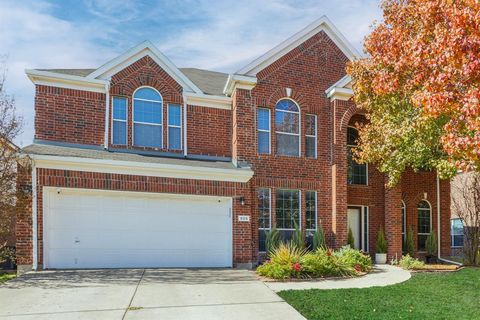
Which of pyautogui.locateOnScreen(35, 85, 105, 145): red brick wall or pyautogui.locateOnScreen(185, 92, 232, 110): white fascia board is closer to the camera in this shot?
pyautogui.locateOnScreen(35, 85, 105, 145): red brick wall

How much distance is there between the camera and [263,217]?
14.8 metres

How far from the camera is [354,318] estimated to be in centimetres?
715

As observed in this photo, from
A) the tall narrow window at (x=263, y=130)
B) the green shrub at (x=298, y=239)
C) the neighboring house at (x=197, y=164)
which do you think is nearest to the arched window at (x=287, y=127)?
the neighboring house at (x=197, y=164)

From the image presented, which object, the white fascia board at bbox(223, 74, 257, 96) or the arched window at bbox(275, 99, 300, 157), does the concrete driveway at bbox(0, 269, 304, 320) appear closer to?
the arched window at bbox(275, 99, 300, 157)

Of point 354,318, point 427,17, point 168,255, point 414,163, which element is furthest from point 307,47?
point 354,318

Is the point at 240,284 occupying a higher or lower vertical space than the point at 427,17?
lower

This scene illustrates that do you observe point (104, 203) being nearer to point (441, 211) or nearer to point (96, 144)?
point (96, 144)

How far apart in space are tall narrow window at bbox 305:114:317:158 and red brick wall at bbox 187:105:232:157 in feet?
9.43

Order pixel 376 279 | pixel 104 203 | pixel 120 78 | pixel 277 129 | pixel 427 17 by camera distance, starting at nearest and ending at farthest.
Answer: pixel 427 17 → pixel 376 279 → pixel 104 203 → pixel 120 78 → pixel 277 129

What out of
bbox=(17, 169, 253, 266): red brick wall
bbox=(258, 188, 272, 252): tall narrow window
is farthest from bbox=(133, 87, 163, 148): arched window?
bbox=(258, 188, 272, 252): tall narrow window

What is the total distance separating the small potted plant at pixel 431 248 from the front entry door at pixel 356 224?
278 cm

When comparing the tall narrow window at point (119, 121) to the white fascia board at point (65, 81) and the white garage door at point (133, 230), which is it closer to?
the white fascia board at point (65, 81)

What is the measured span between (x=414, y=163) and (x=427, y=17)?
249 inches

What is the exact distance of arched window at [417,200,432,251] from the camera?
17922 millimetres
